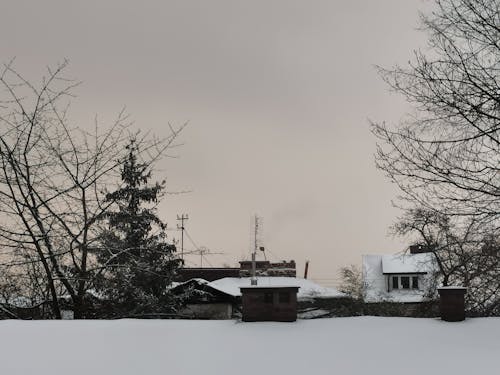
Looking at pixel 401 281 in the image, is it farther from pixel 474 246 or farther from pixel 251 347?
pixel 251 347

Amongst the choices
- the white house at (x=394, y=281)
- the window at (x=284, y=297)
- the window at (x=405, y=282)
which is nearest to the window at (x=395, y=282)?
the white house at (x=394, y=281)

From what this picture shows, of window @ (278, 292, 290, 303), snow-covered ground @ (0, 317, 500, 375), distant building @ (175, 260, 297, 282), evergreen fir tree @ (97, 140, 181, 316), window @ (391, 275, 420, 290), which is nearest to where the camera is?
snow-covered ground @ (0, 317, 500, 375)

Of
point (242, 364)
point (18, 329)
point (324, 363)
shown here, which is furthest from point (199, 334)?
point (18, 329)

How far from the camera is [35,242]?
13.7m

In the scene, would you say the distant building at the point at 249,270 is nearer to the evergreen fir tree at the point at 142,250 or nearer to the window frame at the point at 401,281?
the window frame at the point at 401,281

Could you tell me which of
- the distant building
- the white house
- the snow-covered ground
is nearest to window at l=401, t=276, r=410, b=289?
the white house

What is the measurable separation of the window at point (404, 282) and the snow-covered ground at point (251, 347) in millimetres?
33762

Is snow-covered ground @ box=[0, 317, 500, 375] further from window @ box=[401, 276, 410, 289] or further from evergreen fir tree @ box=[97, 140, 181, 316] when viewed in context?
window @ box=[401, 276, 410, 289]

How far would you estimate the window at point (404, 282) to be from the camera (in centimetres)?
4206

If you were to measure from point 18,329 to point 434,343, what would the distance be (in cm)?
671

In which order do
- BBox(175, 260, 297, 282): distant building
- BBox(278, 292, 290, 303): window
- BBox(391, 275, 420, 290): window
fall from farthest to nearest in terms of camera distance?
1. BBox(175, 260, 297, 282): distant building
2. BBox(391, 275, 420, 290): window
3. BBox(278, 292, 290, 303): window

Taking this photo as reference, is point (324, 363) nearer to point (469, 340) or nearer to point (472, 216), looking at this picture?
point (469, 340)

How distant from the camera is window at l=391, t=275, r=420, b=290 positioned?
42.1 meters

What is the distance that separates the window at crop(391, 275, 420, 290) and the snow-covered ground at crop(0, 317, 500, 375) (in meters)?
33.8
